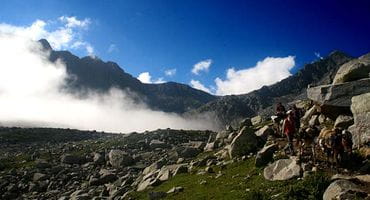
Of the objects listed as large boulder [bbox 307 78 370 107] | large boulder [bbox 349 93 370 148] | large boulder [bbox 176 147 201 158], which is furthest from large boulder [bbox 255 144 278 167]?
large boulder [bbox 176 147 201 158]

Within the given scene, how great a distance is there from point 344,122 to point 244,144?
895 cm

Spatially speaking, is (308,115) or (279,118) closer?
(308,115)

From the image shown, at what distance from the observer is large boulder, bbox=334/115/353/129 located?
112 ft

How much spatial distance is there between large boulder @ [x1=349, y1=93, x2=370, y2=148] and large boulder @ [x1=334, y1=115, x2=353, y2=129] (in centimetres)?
193

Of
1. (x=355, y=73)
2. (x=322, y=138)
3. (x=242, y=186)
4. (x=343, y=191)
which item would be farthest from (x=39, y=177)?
(x=343, y=191)

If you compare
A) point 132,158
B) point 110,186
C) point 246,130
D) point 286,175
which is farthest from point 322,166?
point 132,158

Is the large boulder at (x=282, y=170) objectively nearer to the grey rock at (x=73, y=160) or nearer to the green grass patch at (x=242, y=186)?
the green grass patch at (x=242, y=186)

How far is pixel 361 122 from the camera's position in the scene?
102 ft

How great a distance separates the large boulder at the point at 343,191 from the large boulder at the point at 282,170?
4.56 metres

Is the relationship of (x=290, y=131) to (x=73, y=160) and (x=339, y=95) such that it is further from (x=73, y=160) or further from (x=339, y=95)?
(x=73, y=160)

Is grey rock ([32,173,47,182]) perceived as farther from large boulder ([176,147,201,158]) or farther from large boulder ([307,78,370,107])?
large boulder ([307,78,370,107])

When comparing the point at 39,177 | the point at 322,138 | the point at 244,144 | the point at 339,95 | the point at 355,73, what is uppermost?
the point at 355,73

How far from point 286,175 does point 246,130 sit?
39.2ft


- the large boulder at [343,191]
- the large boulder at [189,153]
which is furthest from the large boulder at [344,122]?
the large boulder at [189,153]
